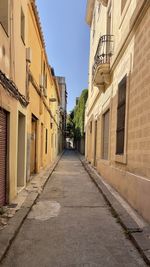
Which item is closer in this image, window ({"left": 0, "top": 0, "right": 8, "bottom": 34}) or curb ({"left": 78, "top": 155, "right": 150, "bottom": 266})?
curb ({"left": 78, "top": 155, "right": 150, "bottom": 266})

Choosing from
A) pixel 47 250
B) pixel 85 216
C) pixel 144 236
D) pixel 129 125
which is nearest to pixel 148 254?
pixel 144 236

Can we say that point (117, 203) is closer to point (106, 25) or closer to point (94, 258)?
point (94, 258)

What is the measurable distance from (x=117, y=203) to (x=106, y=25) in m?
8.55

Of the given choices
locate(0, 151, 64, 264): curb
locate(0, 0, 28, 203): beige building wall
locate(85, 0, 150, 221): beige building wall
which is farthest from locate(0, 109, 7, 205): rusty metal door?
locate(85, 0, 150, 221): beige building wall

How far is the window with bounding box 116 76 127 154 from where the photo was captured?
26.8 ft

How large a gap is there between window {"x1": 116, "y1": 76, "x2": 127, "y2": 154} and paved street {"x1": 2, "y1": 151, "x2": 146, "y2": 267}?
2137 millimetres

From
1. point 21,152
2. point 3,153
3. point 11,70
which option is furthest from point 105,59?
point 3,153

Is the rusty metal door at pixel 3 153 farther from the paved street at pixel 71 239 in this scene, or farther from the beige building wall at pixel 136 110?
the beige building wall at pixel 136 110

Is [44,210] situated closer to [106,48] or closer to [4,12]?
[4,12]

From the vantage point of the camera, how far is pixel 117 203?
22.1 feet

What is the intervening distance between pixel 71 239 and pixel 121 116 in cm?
480

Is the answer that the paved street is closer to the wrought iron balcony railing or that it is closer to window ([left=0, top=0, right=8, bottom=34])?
window ([left=0, top=0, right=8, bottom=34])

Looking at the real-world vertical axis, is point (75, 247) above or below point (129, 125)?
below

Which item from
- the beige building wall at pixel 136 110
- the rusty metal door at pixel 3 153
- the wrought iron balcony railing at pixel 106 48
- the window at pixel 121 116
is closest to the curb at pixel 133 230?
the beige building wall at pixel 136 110
